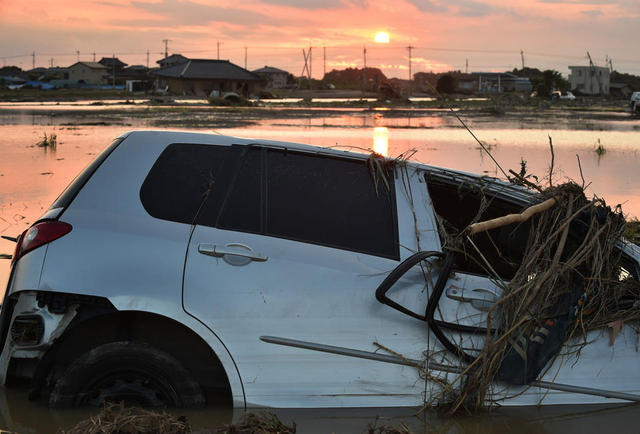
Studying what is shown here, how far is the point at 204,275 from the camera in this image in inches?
159

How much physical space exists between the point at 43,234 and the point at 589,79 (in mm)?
144257

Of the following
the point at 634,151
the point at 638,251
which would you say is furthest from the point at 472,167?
the point at 638,251

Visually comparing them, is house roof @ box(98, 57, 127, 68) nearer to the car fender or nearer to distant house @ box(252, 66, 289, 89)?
distant house @ box(252, 66, 289, 89)

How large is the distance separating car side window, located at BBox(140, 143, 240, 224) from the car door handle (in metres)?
0.20

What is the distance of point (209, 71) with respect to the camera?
10712 cm

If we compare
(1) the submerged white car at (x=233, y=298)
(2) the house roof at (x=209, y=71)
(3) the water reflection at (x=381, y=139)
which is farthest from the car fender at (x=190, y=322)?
(2) the house roof at (x=209, y=71)

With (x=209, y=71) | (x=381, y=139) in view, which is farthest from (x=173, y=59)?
(x=381, y=139)

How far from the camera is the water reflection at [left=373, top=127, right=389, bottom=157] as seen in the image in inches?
881

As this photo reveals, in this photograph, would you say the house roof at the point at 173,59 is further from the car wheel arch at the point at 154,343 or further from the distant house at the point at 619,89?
the car wheel arch at the point at 154,343

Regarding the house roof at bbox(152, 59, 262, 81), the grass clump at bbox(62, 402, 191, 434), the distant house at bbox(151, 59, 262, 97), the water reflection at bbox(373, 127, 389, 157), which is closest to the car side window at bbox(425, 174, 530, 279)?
the grass clump at bbox(62, 402, 191, 434)

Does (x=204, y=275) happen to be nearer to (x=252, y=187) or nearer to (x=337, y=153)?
(x=252, y=187)

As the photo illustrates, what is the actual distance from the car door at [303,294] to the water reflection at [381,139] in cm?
1600

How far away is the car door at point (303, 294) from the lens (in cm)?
405

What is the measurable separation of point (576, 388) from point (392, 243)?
1.22 meters
